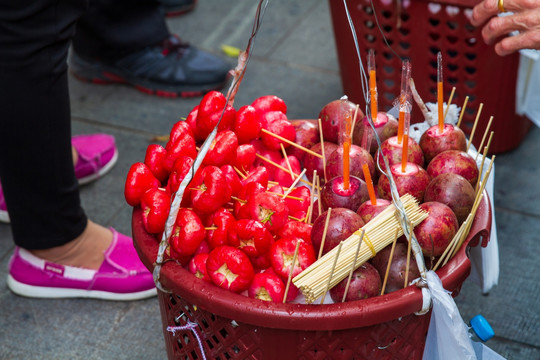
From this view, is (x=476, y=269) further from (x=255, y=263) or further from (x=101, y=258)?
(x=101, y=258)

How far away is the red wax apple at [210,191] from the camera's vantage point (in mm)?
1424

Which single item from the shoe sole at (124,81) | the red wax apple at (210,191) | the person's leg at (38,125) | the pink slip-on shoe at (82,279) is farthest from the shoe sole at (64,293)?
the shoe sole at (124,81)

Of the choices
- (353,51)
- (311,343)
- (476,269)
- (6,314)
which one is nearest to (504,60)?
(353,51)

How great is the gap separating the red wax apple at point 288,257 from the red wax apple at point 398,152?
1.20 ft

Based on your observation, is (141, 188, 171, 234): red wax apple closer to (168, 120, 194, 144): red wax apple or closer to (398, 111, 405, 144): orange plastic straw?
(168, 120, 194, 144): red wax apple

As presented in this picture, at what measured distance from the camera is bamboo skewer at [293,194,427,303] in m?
1.25

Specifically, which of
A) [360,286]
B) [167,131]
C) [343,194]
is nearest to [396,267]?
[360,286]

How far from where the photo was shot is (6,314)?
2127 mm

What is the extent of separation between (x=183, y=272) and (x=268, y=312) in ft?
0.72

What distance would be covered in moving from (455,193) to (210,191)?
0.55 metres

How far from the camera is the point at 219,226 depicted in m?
1.44

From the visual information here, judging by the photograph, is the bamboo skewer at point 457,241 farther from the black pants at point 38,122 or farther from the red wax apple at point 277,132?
the black pants at point 38,122

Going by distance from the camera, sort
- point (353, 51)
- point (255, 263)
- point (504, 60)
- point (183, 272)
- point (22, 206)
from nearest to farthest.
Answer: point (183, 272), point (255, 263), point (22, 206), point (504, 60), point (353, 51)

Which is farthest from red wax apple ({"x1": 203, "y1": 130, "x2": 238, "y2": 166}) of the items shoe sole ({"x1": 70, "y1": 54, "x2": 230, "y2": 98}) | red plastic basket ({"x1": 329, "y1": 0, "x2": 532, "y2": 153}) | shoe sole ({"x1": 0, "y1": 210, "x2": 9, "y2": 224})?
shoe sole ({"x1": 70, "y1": 54, "x2": 230, "y2": 98})
